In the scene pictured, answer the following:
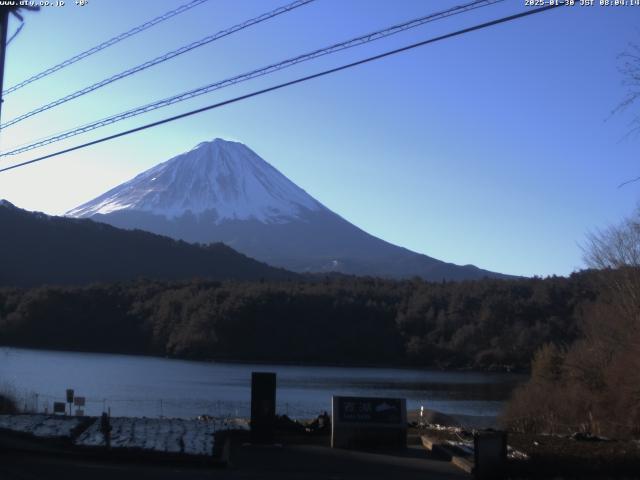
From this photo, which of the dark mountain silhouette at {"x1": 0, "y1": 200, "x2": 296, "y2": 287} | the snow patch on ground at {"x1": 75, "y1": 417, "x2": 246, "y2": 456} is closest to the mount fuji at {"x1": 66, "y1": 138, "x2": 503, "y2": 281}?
the dark mountain silhouette at {"x1": 0, "y1": 200, "x2": 296, "y2": 287}

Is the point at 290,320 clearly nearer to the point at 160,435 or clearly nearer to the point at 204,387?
the point at 204,387

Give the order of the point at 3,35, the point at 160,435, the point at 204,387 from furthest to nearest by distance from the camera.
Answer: the point at 204,387 → the point at 160,435 → the point at 3,35

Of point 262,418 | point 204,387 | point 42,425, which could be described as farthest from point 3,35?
point 204,387

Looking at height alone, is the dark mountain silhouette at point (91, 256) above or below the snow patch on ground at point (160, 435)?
above

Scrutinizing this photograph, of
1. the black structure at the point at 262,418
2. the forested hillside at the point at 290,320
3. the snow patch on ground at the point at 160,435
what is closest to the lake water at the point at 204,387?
Answer: the forested hillside at the point at 290,320

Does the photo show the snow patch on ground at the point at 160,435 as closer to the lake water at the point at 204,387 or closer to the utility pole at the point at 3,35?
the utility pole at the point at 3,35

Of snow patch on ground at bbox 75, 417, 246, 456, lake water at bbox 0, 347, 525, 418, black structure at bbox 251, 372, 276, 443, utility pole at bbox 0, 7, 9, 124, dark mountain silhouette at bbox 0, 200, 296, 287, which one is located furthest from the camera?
dark mountain silhouette at bbox 0, 200, 296, 287

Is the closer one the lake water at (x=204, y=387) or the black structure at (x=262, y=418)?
the black structure at (x=262, y=418)

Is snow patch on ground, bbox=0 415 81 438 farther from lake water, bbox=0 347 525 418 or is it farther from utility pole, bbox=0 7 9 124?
lake water, bbox=0 347 525 418

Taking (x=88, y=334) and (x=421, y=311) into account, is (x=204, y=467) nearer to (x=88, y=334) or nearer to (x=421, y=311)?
(x=421, y=311)
